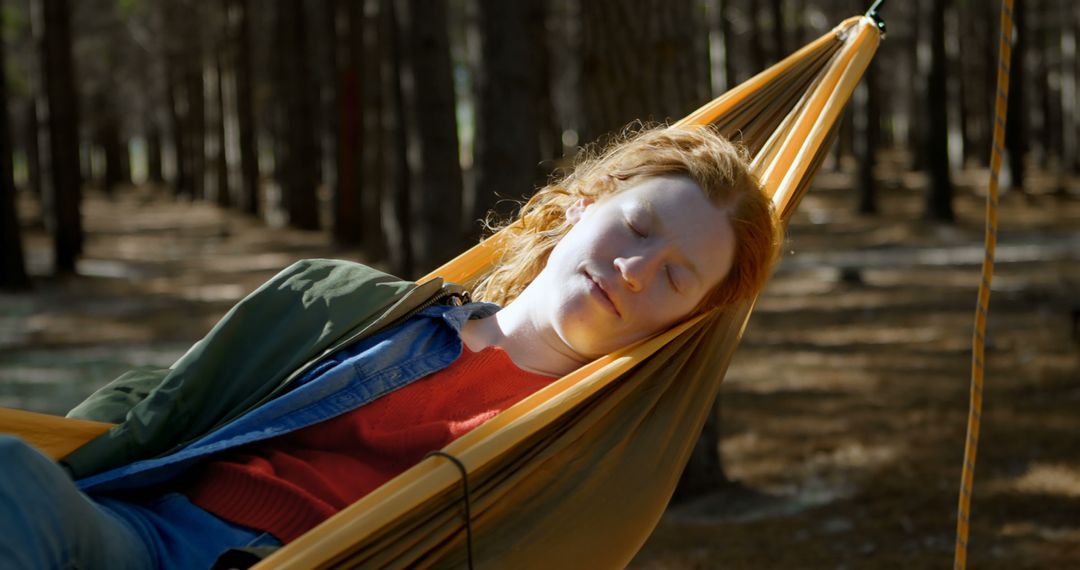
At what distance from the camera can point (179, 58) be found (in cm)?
2506

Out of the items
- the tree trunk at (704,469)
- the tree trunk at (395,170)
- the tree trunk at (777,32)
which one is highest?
the tree trunk at (777,32)

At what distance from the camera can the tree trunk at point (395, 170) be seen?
33.8ft

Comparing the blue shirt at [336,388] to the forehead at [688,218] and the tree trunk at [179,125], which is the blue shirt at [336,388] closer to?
the forehead at [688,218]

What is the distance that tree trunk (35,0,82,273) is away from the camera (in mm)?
12633

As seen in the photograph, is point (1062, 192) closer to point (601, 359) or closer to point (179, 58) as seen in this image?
point (601, 359)

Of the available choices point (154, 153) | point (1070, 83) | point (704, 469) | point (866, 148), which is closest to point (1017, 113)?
point (866, 148)

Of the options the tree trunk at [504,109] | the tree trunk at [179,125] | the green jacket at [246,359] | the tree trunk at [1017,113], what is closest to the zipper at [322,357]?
the green jacket at [246,359]

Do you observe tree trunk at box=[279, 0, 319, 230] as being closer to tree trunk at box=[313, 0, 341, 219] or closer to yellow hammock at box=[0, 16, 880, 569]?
tree trunk at box=[313, 0, 341, 219]

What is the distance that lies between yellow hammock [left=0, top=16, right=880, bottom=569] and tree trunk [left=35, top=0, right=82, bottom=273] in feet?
38.1

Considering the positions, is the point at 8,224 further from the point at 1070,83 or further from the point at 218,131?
the point at 1070,83

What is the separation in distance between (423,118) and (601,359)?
20.4 feet

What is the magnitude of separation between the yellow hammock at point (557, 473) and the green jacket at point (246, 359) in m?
0.08

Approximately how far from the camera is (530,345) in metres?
2.35

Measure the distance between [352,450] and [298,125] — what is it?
15393mm
